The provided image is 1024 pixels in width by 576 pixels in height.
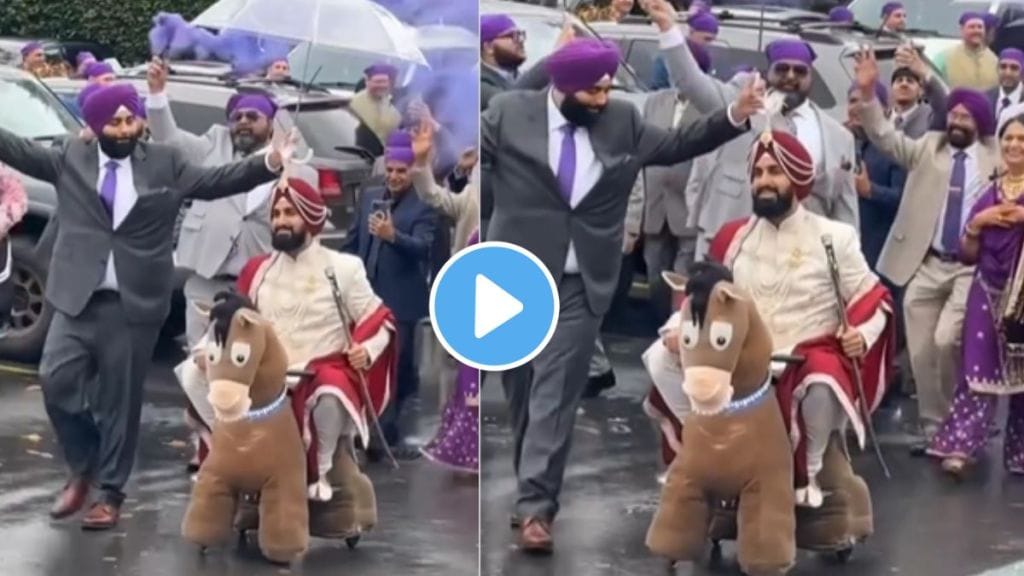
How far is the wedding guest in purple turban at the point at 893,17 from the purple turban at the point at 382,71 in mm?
1528

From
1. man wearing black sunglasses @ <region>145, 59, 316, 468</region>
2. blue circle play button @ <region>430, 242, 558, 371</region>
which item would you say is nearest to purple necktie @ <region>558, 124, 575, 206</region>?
blue circle play button @ <region>430, 242, 558, 371</region>

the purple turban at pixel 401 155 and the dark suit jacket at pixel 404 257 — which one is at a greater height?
the purple turban at pixel 401 155

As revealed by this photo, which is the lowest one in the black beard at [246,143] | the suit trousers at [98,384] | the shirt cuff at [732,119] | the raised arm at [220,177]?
the suit trousers at [98,384]

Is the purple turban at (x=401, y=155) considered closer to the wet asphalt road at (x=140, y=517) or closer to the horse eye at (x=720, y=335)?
the wet asphalt road at (x=140, y=517)

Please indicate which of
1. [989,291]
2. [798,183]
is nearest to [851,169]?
[798,183]

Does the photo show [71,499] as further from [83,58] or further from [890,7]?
[890,7]

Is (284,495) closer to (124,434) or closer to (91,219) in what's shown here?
(124,434)

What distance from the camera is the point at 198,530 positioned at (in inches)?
273

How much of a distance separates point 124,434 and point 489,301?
153 cm

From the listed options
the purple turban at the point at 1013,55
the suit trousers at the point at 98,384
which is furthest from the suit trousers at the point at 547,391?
the purple turban at the point at 1013,55

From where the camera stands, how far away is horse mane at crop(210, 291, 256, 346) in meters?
6.79

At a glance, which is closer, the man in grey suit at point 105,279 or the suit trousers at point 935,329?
the man in grey suit at point 105,279

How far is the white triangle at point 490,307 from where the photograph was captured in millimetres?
6027

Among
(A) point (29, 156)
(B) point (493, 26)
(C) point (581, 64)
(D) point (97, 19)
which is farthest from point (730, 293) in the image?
(A) point (29, 156)
